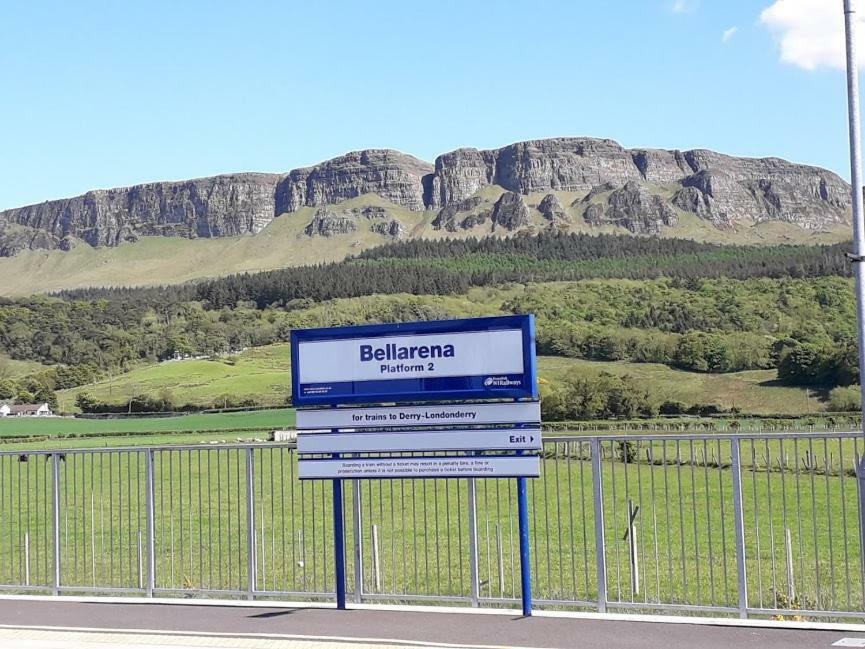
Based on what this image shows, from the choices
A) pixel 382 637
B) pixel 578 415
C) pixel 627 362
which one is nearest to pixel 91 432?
pixel 578 415

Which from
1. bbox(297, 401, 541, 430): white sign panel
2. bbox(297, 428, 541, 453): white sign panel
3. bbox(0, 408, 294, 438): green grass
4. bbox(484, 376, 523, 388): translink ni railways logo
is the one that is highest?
bbox(484, 376, 523, 388): translink ni railways logo

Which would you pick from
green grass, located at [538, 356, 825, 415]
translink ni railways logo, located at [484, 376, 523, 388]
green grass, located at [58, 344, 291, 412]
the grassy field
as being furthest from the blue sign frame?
green grass, located at [58, 344, 291, 412]

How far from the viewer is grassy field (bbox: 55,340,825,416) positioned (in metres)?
116

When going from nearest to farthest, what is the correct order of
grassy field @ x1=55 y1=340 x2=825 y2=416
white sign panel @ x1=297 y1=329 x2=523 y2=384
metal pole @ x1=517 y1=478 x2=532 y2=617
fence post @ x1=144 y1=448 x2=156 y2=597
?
metal pole @ x1=517 y1=478 x2=532 y2=617 → white sign panel @ x1=297 y1=329 x2=523 y2=384 → fence post @ x1=144 y1=448 x2=156 y2=597 → grassy field @ x1=55 y1=340 x2=825 y2=416

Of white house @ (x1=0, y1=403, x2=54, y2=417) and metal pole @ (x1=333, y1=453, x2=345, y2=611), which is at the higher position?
metal pole @ (x1=333, y1=453, x2=345, y2=611)

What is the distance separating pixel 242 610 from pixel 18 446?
76.1 m

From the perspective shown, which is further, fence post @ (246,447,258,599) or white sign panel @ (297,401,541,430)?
fence post @ (246,447,258,599)

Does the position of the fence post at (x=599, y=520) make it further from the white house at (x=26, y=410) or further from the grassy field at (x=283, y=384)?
the white house at (x=26, y=410)

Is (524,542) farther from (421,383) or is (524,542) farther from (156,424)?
(156,424)

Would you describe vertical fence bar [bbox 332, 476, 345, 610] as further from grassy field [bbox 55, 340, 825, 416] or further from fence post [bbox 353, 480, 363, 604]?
grassy field [bbox 55, 340, 825, 416]

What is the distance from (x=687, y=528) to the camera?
30375 millimetres

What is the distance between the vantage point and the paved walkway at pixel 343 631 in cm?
1057

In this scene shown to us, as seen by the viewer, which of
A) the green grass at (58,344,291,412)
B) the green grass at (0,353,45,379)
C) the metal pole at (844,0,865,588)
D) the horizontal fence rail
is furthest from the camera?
the green grass at (0,353,45,379)

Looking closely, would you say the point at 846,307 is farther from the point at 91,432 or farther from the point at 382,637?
the point at 382,637
